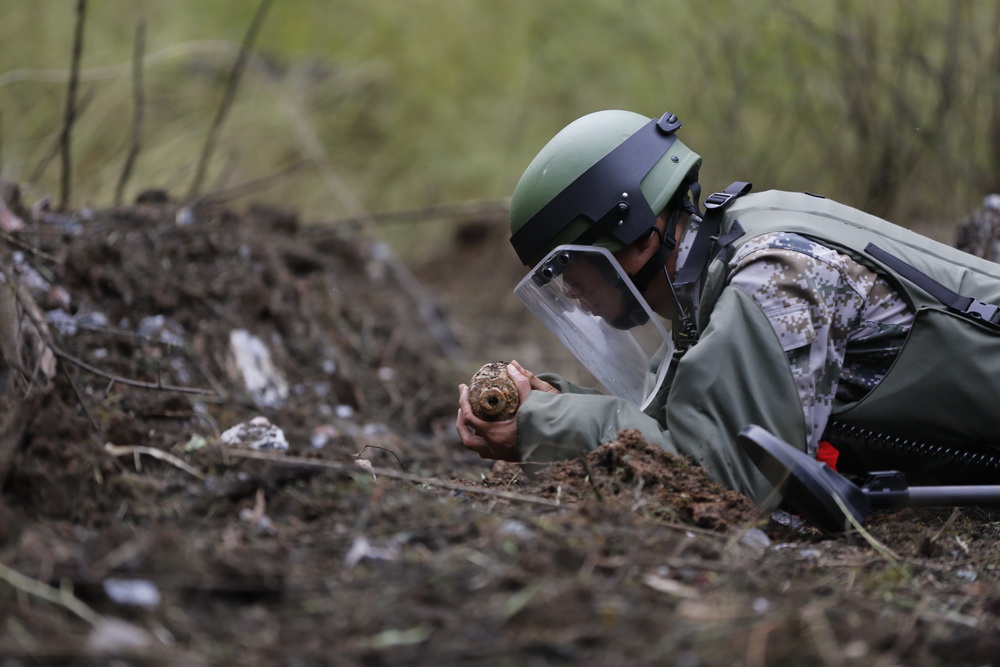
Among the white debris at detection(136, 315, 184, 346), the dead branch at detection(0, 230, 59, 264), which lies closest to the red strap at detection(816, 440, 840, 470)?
the white debris at detection(136, 315, 184, 346)

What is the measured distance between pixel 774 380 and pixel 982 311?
658 millimetres

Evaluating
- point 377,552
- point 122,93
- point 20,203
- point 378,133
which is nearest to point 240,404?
point 20,203

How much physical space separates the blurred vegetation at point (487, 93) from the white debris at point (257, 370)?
1.43m

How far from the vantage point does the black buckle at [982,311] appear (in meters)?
2.70

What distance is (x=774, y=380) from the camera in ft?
8.43

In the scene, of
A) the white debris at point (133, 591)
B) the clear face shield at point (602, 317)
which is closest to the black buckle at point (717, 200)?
the clear face shield at point (602, 317)

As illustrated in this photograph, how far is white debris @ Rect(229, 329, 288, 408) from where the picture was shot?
4191mm

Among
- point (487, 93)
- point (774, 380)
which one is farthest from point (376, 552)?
point (487, 93)

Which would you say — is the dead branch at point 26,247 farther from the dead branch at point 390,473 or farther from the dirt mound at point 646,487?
the dirt mound at point 646,487

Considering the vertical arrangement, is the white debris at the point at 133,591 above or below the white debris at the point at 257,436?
below

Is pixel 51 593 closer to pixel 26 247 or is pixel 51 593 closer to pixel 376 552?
pixel 376 552

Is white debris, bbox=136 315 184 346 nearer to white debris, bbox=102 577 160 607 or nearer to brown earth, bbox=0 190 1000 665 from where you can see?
brown earth, bbox=0 190 1000 665

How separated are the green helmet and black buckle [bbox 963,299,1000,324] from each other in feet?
2.80

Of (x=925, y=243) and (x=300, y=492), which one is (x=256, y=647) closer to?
(x=300, y=492)
